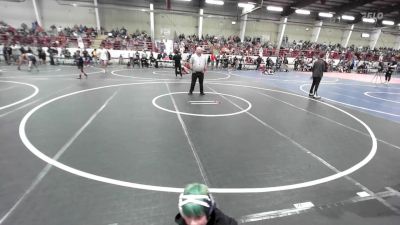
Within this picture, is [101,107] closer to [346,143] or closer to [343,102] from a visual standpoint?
[346,143]

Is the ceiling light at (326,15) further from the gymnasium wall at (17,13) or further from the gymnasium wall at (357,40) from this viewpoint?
the gymnasium wall at (17,13)

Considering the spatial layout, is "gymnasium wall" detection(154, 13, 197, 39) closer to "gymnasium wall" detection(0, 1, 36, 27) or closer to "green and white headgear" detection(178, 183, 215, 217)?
"gymnasium wall" detection(0, 1, 36, 27)

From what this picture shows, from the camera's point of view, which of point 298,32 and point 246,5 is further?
point 298,32

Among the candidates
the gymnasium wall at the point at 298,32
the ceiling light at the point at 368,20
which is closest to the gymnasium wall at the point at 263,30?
the gymnasium wall at the point at 298,32

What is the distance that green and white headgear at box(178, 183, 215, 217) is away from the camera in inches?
59.4

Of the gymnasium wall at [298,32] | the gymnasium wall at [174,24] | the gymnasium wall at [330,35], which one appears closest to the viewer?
the gymnasium wall at [174,24]

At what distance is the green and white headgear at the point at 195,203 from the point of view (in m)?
1.51

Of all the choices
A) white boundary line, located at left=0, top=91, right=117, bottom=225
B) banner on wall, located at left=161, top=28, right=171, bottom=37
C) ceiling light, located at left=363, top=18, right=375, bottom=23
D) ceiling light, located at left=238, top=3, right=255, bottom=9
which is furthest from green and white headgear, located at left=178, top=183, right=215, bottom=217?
ceiling light, located at left=363, top=18, right=375, bottom=23

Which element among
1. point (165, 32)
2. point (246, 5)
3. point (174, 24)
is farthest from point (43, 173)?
point (246, 5)

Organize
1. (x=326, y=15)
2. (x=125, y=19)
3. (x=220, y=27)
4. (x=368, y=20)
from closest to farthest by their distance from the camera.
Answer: (x=125, y=19) < (x=220, y=27) < (x=326, y=15) < (x=368, y=20)

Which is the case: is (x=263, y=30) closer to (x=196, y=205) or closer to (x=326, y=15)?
(x=326, y=15)

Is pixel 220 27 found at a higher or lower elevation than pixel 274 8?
lower

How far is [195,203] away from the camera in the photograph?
151cm

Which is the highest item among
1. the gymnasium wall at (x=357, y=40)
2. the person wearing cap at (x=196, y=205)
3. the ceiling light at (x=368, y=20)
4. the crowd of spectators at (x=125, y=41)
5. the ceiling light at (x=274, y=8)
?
the ceiling light at (x=274, y=8)
